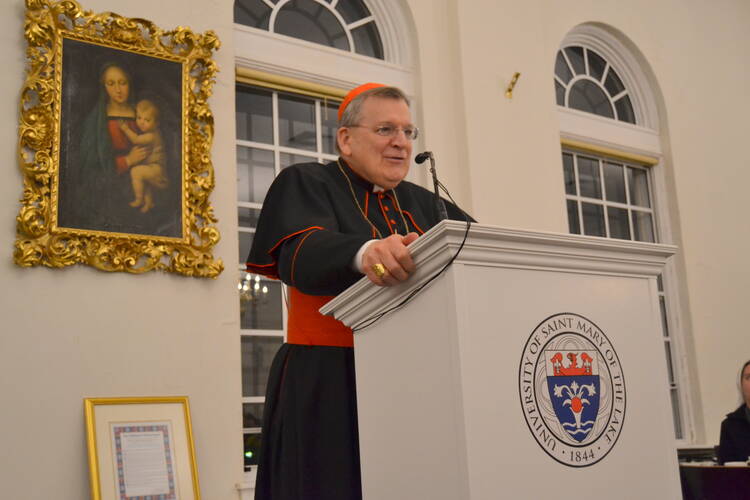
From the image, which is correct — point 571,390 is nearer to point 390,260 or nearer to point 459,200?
point 390,260

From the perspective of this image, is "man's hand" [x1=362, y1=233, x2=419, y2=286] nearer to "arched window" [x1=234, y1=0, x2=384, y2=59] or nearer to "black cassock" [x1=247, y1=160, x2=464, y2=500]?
"black cassock" [x1=247, y1=160, x2=464, y2=500]

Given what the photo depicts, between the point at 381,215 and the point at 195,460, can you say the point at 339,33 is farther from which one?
the point at 381,215

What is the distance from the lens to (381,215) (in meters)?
2.11

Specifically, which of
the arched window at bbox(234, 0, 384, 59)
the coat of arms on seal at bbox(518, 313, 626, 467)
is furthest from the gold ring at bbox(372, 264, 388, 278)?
the arched window at bbox(234, 0, 384, 59)

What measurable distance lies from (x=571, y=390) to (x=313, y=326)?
72cm

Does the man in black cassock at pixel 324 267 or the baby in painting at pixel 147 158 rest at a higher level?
the baby in painting at pixel 147 158

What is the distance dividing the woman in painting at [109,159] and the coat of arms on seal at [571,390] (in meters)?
3.05

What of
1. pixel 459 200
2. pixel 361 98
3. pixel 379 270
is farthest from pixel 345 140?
pixel 459 200

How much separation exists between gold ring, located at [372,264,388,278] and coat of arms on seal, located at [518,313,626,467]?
Answer: 29 cm

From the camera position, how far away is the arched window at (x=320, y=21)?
509cm

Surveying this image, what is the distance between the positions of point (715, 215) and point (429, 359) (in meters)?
6.45

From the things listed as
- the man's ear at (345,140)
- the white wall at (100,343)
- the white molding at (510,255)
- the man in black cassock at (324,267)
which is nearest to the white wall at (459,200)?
the white wall at (100,343)

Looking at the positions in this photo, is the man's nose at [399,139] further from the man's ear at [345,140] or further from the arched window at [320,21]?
the arched window at [320,21]

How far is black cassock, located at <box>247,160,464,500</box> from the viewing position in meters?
1.73
